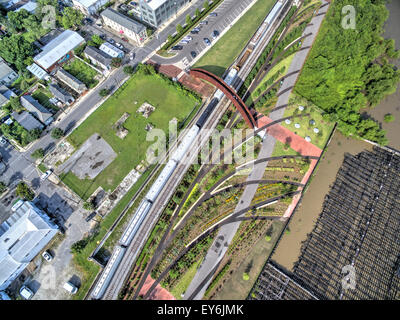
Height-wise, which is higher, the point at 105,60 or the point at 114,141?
the point at 105,60

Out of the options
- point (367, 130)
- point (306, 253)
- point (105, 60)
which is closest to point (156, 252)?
point (306, 253)

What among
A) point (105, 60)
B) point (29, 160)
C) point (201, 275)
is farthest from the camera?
point (105, 60)

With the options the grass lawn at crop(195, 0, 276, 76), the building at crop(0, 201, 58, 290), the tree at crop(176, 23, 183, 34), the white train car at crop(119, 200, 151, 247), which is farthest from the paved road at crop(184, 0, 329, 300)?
the tree at crop(176, 23, 183, 34)

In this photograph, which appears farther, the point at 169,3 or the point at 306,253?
the point at 169,3

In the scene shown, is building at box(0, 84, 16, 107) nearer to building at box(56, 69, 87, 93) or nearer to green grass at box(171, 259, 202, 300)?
building at box(56, 69, 87, 93)

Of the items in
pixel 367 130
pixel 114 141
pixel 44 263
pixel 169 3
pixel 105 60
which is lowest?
pixel 44 263

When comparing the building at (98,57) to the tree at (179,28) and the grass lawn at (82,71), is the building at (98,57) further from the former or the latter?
the tree at (179,28)

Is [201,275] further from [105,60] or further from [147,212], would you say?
[105,60]
